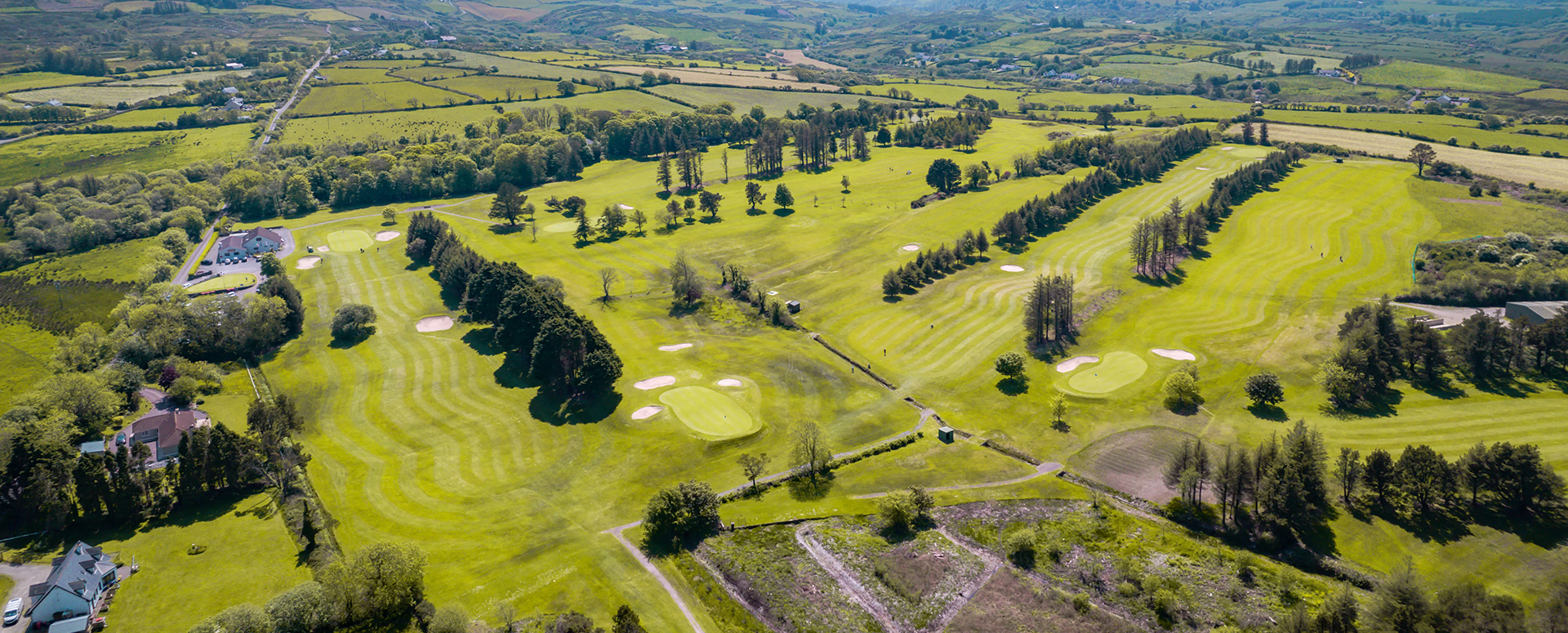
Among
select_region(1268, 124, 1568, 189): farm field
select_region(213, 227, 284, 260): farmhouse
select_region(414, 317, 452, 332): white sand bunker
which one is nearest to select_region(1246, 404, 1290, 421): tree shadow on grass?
select_region(414, 317, 452, 332): white sand bunker

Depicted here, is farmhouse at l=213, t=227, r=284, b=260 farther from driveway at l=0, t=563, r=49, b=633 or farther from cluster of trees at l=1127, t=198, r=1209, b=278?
cluster of trees at l=1127, t=198, r=1209, b=278

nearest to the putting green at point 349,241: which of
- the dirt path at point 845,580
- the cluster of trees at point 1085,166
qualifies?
the dirt path at point 845,580

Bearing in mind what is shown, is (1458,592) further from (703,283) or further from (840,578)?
(703,283)

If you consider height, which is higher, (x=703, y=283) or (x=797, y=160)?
(x=797, y=160)

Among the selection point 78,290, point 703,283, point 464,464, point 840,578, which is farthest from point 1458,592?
point 78,290

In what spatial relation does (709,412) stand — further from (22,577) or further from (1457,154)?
(1457,154)

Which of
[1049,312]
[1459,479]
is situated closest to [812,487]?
[1049,312]

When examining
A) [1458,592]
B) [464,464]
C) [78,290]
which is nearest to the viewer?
[1458,592]
